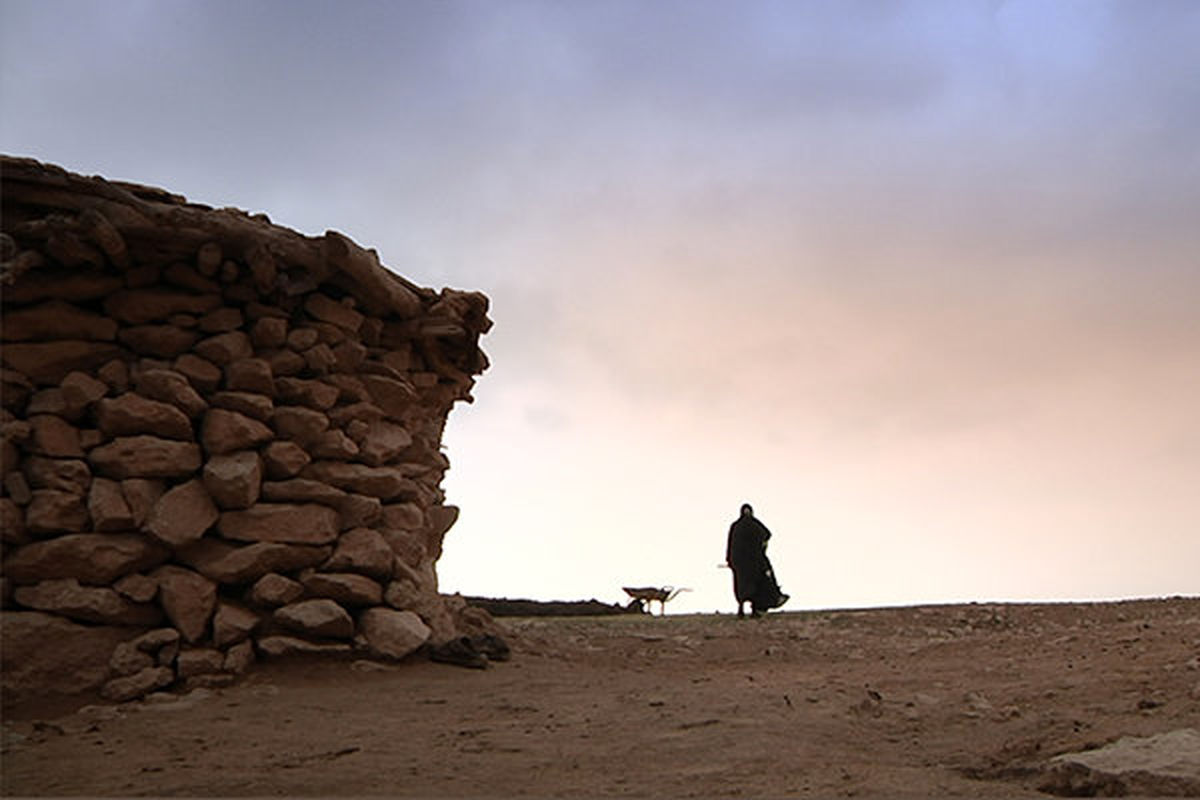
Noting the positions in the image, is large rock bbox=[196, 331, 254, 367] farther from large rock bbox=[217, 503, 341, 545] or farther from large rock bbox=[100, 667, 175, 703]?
large rock bbox=[100, 667, 175, 703]

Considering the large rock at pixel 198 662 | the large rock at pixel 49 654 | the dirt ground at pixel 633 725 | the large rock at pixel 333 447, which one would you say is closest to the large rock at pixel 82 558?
the large rock at pixel 49 654

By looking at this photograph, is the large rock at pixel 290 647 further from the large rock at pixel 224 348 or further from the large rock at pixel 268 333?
the large rock at pixel 268 333

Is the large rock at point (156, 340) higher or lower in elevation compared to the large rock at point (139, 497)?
higher

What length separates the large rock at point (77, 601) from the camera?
554 cm

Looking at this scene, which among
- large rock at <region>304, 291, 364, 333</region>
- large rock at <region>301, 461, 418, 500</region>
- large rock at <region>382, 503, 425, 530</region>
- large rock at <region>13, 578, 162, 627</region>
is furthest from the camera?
large rock at <region>382, 503, 425, 530</region>

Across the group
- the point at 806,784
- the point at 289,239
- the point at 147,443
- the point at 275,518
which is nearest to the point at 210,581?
the point at 275,518

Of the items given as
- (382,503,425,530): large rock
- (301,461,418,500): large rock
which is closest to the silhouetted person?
(382,503,425,530): large rock

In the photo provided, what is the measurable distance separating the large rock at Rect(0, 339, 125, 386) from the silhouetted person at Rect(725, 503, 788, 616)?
839cm

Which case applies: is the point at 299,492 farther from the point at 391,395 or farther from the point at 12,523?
the point at 12,523

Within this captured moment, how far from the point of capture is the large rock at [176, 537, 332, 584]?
5.98 m

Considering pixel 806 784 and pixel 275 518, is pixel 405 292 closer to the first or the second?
pixel 275 518

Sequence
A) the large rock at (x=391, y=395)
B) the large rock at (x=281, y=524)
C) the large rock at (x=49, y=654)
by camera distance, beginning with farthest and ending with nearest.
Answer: the large rock at (x=391, y=395) → the large rock at (x=281, y=524) → the large rock at (x=49, y=654)

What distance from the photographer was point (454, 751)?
4113 millimetres

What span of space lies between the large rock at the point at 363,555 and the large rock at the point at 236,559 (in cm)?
28
